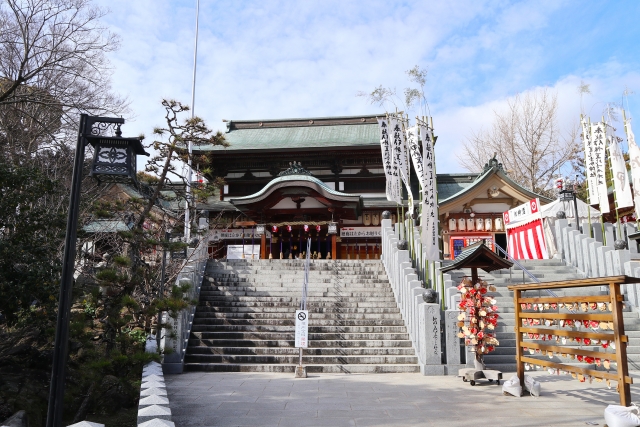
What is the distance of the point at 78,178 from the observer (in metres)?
4.25

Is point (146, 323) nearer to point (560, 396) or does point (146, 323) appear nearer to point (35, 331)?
point (35, 331)

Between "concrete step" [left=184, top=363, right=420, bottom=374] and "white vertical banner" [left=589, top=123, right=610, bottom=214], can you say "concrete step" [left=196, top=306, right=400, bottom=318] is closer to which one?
"concrete step" [left=184, top=363, right=420, bottom=374]

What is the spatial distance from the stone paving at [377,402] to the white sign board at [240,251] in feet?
38.3

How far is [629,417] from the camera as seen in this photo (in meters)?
4.69

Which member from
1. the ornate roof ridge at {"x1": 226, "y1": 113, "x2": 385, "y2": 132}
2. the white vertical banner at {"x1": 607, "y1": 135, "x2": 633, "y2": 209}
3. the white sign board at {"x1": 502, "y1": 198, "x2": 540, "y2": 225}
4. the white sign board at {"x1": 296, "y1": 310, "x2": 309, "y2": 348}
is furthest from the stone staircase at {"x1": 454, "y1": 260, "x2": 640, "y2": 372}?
the ornate roof ridge at {"x1": 226, "y1": 113, "x2": 385, "y2": 132}

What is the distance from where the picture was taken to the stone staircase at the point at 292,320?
10.1 metres

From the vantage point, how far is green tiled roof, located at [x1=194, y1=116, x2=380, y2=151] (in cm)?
2272

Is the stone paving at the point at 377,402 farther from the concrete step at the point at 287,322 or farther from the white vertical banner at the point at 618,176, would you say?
the white vertical banner at the point at 618,176

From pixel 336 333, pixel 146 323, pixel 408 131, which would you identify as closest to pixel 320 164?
pixel 408 131

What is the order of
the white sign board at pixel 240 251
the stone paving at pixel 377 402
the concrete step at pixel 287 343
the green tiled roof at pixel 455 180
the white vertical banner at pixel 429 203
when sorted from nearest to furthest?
1. the stone paving at pixel 377 402
2. the concrete step at pixel 287 343
3. the white vertical banner at pixel 429 203
4. the white sign board at pixel 240 251
5. the green tiled roof at pixel 455 180

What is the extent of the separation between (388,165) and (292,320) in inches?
243

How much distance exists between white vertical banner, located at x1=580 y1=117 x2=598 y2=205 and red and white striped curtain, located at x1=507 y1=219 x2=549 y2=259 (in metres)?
A: 2.16

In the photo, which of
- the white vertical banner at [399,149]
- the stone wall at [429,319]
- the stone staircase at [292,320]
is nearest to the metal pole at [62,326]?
the stone staircase at [292,320]

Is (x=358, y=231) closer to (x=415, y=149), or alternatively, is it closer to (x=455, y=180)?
(x=455, y=180)
